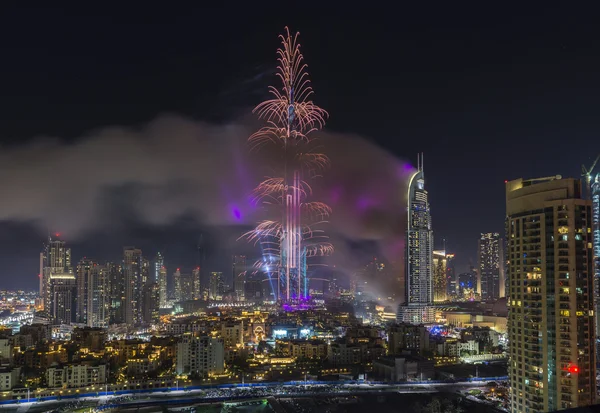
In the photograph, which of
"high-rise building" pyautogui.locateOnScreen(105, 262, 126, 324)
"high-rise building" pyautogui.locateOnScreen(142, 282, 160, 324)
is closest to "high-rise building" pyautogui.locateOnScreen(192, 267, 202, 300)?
"high-rise building" pyautogui.locateOnScreen(142, 282, 160, 324)

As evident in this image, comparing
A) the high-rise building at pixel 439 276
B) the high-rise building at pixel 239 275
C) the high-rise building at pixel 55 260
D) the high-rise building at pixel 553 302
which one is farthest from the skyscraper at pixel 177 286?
the high-rise building at pixel 553 302

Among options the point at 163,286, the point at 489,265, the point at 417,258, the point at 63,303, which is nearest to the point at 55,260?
the point at 63,303

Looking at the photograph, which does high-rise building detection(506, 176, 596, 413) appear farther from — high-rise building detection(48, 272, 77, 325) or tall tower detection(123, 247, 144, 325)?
high-rise building detection(48, 272, 77, 325)

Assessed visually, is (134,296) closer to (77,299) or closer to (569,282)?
(77,299)

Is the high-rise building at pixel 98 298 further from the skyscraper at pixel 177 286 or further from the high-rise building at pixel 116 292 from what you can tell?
the skyscraper at pixel 177 286

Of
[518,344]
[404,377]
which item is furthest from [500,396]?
[518,344]

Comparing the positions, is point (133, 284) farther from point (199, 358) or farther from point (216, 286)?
point (199, 358)
